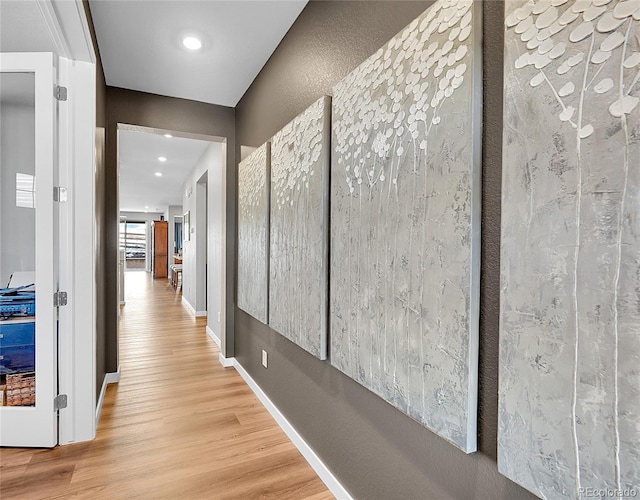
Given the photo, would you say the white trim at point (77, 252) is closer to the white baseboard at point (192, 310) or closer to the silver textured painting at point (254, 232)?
the silver textured painting at point (254, 232)

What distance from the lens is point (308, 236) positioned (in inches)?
71.4

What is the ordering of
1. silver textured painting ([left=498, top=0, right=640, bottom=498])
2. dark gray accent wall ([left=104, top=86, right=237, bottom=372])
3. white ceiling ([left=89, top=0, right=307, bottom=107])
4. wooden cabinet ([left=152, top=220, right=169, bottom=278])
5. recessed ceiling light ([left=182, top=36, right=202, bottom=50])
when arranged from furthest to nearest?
wooden cabinet ([left=152, top=220, right=169, bottom=278])
dark gray accent wall ([left=104, top=86, right=237, bottom=372])
recessed ceiling light ([left=182, top=36, right=202, bottom=50])
white ceiling ([left=89, top=0, right=307, bottom=107])
silver textured painting ([left=498, top=0, right=640, bottom=498])

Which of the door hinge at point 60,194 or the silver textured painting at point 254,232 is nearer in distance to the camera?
the door hinge at point 60,194

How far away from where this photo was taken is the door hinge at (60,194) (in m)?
2.04

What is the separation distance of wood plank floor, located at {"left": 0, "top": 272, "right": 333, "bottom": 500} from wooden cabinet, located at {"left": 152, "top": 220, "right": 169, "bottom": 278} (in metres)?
9.55

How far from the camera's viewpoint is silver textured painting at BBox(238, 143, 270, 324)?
8.02 ft

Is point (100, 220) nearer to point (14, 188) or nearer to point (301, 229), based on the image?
point (14, 188)

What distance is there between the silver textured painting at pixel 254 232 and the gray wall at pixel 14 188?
1328 mm

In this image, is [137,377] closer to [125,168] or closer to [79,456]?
[79,456]

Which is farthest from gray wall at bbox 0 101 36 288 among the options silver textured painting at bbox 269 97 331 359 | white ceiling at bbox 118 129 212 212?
silver textured painting at bbox 269 97 331 359

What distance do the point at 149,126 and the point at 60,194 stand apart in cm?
136

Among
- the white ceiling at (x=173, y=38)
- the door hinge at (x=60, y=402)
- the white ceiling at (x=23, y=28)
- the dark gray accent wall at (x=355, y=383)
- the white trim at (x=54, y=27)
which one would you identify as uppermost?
the white ceiling at (x=173, y=38)

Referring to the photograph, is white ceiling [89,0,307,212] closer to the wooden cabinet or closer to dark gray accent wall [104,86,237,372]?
dark gray accent wall [104,86,237,372]

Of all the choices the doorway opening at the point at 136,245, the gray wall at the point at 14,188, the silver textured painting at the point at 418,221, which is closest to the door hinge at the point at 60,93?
the gray wall at the point at 14,188
